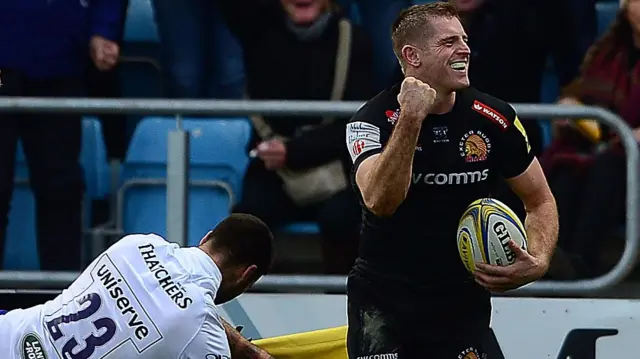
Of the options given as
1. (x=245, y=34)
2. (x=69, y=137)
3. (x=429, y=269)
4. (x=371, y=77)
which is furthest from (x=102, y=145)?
(x=429, y=269)

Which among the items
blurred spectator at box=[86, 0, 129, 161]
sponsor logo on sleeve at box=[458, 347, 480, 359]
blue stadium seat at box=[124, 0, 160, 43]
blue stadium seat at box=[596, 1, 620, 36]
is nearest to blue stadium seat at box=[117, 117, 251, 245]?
blurred spectator at box=[86, 0, 129, 161]

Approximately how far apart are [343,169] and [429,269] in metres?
1.60

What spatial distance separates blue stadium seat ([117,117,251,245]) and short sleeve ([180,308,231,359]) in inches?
59.5

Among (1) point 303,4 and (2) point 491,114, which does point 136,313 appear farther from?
(1) point 303,4

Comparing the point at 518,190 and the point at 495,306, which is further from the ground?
the point at 518,190

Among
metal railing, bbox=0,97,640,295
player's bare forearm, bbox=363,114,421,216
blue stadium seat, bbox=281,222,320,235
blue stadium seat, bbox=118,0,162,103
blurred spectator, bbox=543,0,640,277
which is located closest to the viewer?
player's bare forearm, bbox=363,114,421,216

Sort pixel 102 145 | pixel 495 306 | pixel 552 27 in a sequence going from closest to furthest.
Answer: pixel 495 306, pixel 102 145, pixel 552 27

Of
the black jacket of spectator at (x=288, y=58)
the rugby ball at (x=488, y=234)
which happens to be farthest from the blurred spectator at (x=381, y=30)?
the rugby ball at (x=488, y=234)

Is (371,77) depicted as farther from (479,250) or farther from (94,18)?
(479,250)

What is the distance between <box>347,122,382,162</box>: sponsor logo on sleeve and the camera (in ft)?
14.8

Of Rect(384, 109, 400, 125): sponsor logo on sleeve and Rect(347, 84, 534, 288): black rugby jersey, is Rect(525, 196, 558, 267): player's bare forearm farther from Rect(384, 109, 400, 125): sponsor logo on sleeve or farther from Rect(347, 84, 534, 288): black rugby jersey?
Rect(384, 109, 400, 125): sponsor logo on sleeve

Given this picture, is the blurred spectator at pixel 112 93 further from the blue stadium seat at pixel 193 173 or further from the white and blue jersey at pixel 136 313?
the white and blue jersey at pixel 136 313

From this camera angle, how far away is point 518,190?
4.78m

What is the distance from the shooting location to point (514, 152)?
4.68m
